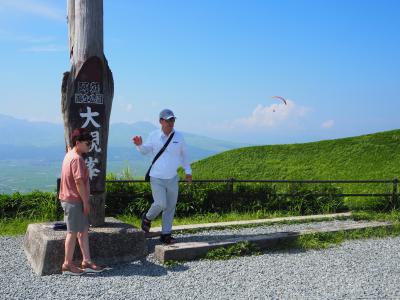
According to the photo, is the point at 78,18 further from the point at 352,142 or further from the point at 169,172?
the point at 352,142

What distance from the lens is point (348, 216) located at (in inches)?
377

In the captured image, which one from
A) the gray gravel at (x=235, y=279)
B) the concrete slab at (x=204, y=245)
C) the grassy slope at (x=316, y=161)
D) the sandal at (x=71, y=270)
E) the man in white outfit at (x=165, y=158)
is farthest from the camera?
the grassy slope at (x=316, y=161)

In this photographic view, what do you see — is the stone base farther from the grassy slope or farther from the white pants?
the grassy slope

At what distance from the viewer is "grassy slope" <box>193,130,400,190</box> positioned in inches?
643

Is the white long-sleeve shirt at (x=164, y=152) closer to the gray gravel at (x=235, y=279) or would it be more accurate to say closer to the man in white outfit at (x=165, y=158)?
the man in white outfit at (x=165, y=158)

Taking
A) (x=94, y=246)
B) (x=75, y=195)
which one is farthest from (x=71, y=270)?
(x=75, y=195)

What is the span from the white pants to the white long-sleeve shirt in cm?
10

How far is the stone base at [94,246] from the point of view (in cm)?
568

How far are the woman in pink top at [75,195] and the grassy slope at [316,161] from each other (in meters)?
9.88

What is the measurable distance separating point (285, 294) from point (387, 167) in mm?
12976

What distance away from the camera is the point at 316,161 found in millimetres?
17969

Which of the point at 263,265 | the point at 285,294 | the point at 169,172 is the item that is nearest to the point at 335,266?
the point at 263,265

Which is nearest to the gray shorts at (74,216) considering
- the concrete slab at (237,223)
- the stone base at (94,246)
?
the stone base at (94,246)

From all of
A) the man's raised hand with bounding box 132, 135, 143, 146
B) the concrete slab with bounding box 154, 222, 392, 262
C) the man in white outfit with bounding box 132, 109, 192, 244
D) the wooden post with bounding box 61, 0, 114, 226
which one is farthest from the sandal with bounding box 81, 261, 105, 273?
the man's raised hand with bounding box 132, 135, 143, 146
